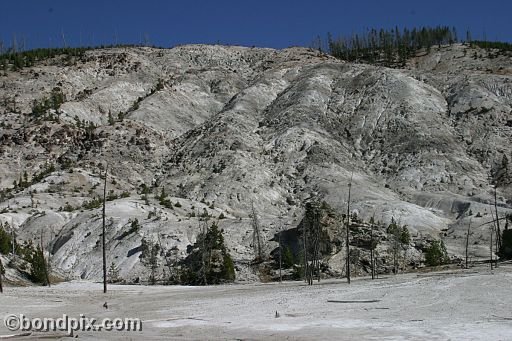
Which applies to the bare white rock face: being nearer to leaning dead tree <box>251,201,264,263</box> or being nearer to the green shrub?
leaning dead tree <box>251,201,264,263</box>

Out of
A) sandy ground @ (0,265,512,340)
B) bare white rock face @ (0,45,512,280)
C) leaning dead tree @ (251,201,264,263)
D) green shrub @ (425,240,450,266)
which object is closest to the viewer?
sandy ground @ (0,265,512,340)

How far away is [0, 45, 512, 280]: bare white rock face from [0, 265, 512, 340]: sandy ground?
26623 millimetres

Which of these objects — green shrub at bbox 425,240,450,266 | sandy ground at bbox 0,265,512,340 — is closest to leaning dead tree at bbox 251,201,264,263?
green shrub at bbox 425,240,450,266

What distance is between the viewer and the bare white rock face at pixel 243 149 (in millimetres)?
65812

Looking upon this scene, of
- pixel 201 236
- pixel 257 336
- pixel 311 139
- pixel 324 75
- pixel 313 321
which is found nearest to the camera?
pixel 257 336

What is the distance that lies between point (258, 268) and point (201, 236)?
6.61 m

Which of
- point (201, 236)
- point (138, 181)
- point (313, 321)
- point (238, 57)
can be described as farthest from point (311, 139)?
point (313, 321)

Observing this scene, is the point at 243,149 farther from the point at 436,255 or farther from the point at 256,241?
the point at 436,255

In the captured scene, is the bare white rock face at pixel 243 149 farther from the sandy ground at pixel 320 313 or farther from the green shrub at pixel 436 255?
the sandy ground at pixel 320 313

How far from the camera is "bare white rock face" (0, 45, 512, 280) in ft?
216

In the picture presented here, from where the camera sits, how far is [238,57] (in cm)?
14412

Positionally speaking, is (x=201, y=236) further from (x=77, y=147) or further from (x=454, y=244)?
(x=77, y=147)

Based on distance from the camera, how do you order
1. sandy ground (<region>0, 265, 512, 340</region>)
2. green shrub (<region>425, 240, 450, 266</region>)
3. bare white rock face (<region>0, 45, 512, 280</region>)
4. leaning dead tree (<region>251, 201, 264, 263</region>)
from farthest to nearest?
bare white rock face (<region>0, 45, 512, 280</region>) < leaning dead tree (<region>251, 201, 264, 263</region>) < green shrub (<region>425, 240, 450, 266</region>) < sandy ground (<region>0, 265, 512, 340</region>)

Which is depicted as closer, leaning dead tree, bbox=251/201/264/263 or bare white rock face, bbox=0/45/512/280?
leaning dead tree, bbox=251/201/264/263
